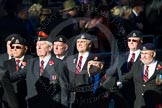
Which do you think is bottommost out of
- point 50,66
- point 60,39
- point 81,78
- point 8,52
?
point 81,78

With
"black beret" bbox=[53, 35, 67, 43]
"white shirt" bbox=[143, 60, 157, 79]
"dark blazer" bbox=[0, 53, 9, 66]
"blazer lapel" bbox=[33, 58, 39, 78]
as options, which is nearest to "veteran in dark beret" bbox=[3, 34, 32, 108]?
"blazer lapel" bbox=[33, 58, 39, 78]

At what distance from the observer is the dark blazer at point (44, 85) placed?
10.0 m

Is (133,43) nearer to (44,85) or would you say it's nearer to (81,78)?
(81,78)

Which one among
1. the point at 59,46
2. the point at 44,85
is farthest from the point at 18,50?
the point at 59,46

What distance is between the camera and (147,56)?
10.6 metres

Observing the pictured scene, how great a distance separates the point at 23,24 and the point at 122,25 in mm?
1851

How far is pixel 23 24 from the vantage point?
11469mm

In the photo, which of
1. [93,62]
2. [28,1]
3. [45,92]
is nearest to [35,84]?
[45,92]

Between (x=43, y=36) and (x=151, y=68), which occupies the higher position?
(x=43, y=36)

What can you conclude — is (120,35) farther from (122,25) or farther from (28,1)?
(28,1)

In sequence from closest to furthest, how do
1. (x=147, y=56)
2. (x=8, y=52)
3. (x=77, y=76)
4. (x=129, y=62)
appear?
(x=77, y=76)
(x=8, y=52)
(x=147, y=56)
(x=129, y=62)

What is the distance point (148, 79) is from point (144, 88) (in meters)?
0.17

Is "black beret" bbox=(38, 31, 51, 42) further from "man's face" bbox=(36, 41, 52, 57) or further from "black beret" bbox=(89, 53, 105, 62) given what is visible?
"black beret" bbox=(89, 53, 105, 62)

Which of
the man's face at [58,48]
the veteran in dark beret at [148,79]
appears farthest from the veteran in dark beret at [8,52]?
the veteran in dark beret at [148,79]
